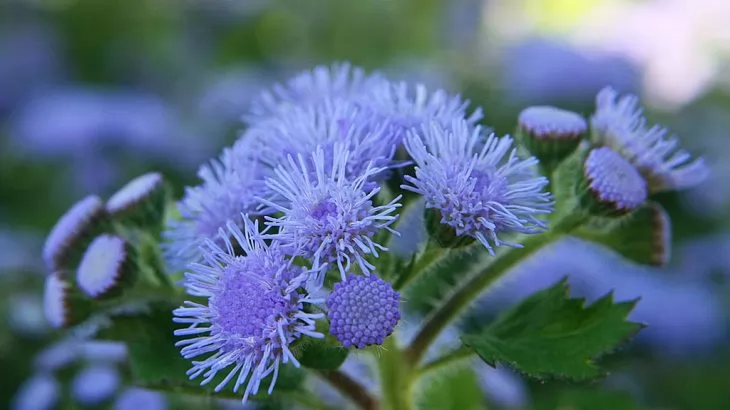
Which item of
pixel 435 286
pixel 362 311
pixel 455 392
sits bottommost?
pixel 455 392

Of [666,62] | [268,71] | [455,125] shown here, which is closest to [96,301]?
[455,125]

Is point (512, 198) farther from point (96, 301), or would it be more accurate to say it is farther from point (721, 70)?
point (721, 70)

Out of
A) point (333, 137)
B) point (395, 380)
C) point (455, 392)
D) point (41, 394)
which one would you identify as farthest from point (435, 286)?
point (41, 394)

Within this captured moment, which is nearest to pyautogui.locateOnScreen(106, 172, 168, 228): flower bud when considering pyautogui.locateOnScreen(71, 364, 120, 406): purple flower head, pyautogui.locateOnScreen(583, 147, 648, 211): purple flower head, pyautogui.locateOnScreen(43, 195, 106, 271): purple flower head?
pyautogui.locateOnScreen(43, 195, 106, 271): purple flower head

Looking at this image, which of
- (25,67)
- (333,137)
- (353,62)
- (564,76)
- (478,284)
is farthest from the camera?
(25,67)

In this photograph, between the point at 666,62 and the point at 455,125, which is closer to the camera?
the point at 455,125

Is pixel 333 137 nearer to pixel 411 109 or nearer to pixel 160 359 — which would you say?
pixel 411 109
